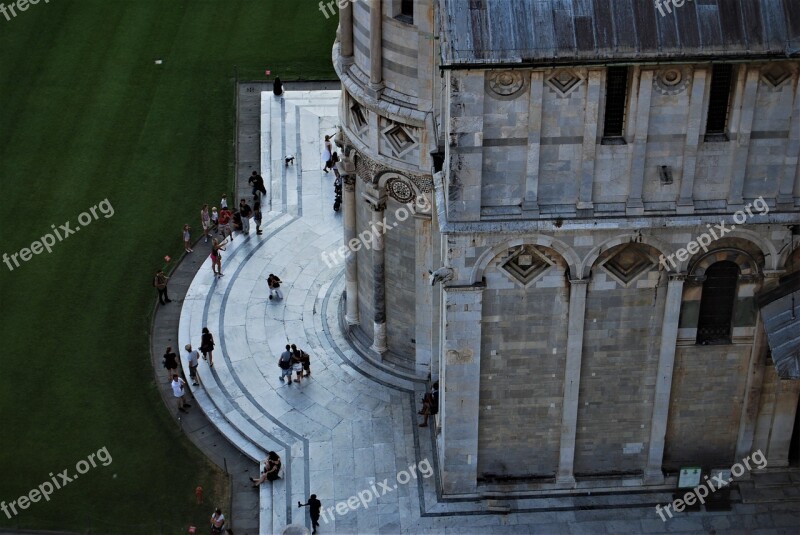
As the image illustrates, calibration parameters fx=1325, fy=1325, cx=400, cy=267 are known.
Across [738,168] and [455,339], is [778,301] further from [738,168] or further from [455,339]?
[455,339]

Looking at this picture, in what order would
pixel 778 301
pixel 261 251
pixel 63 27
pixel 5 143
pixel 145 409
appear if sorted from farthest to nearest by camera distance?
pixel 63 27 → pixel 5 143 → pixel 261 251 → pixel 145 409 → pixel 778 301

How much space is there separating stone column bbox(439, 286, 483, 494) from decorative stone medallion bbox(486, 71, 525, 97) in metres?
6.97

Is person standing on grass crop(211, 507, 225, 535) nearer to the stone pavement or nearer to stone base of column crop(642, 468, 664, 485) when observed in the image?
the stone pavement

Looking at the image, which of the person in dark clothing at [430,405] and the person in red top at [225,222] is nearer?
the person in dark clothing at [430,405]

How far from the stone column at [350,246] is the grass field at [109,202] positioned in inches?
361

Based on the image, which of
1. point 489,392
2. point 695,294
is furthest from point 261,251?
point 695,294

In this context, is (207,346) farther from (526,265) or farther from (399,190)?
(526,265)

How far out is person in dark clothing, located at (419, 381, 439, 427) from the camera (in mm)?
52625

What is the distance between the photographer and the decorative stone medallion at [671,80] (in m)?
41.2

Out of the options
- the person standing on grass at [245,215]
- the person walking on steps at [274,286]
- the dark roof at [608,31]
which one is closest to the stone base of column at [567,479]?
the dark roof at [608,31]

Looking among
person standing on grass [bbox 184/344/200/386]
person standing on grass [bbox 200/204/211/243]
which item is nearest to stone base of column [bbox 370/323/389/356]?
person standing on grass [bbox 184/344/200/386]

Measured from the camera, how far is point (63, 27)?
8288 centimetres

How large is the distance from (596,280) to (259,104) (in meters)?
36.0

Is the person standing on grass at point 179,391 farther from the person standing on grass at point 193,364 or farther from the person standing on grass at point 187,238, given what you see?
the person standing on grass at point 187,238
